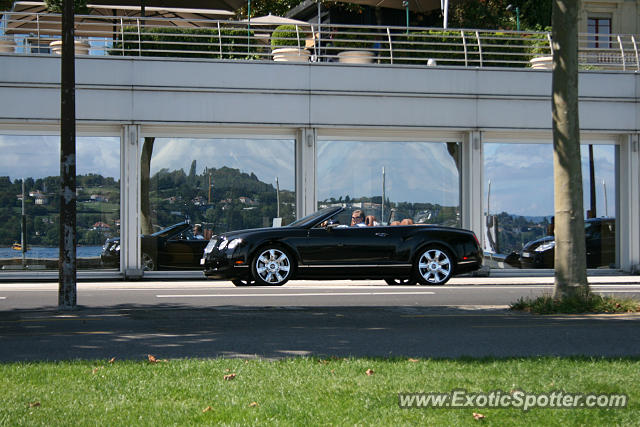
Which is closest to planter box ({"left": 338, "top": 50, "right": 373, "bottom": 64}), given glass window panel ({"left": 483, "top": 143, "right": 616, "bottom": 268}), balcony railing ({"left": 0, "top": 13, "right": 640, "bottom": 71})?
balcony railing ({"left": 0, "top": 13, "right": 640, "bottom": 71})

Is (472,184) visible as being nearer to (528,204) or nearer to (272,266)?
(528,204)

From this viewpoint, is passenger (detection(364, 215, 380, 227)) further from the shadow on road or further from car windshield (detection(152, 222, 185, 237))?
car windshield (detection(152, 222, 185, 237))

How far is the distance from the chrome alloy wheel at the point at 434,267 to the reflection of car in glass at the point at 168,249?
5.68 metres

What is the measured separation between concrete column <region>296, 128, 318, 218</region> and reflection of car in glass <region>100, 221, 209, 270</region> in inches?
96.5

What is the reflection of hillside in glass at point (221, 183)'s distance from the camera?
1838cm

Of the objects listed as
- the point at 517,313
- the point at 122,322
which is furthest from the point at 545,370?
the point at 122,322

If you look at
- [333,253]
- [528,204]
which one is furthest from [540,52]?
[333,253]

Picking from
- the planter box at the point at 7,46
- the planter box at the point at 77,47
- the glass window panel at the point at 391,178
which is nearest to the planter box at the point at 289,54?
the glass window panel at the point at 391,178

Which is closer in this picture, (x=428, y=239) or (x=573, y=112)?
(x=573, y=112)

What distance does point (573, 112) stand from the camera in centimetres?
1023

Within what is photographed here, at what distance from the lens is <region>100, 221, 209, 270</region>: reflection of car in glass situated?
18.3m

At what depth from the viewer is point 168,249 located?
60.3 ft

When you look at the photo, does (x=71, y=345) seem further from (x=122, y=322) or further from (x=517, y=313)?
(x=517, y=313)

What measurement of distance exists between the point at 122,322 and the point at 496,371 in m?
4.82
